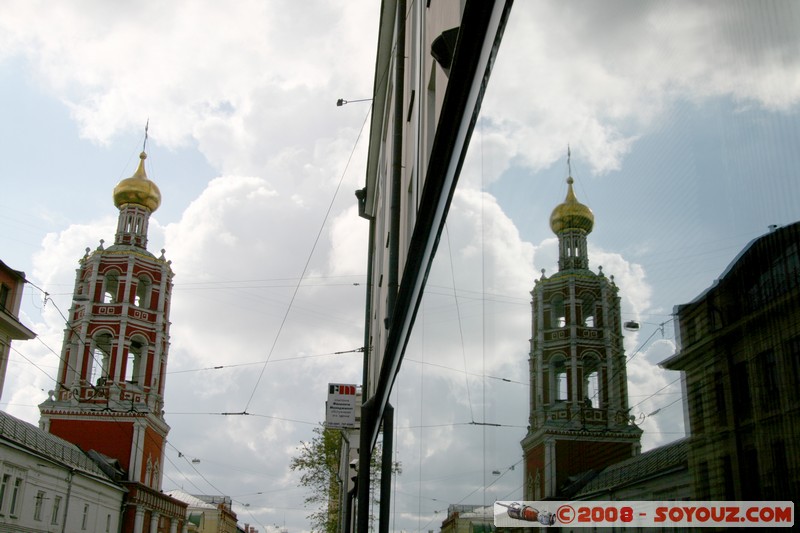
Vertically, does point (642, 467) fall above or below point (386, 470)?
below

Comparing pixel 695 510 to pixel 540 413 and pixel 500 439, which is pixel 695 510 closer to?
pixel 540 413

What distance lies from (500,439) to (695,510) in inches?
61.8

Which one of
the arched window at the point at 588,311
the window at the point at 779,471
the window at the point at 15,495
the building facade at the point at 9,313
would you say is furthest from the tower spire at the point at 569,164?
the building facade at the point at 9,313

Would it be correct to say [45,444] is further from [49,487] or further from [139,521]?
[139,521]

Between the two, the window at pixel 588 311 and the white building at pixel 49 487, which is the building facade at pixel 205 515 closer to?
the white building at pixel 49 487

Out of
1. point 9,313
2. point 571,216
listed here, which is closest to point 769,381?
point 571,216

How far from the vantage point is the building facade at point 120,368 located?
51188 mm

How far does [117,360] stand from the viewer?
51.0 metres

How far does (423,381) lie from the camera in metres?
5.92

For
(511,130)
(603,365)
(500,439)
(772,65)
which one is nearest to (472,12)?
(511,130)

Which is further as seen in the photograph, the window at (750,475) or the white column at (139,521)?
the white column at (139,521)

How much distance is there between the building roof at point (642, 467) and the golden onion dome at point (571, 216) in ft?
1.58

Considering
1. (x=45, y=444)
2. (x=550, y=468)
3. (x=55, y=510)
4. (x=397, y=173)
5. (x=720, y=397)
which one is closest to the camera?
(x=720, y=397)

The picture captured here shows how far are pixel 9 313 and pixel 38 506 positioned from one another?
27.1 ft
